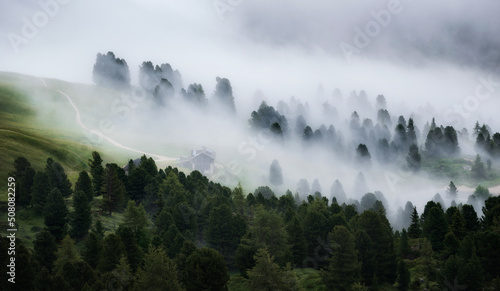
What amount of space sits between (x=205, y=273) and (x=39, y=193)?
4510 cm

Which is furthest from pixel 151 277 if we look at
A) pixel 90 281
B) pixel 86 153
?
pixel 86 153

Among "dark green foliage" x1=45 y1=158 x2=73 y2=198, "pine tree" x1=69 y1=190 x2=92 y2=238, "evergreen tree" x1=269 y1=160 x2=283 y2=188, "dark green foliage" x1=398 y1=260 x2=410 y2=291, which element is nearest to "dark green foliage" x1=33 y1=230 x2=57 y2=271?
"pine tree" x1=69 y1=190 x2=92 y2=238

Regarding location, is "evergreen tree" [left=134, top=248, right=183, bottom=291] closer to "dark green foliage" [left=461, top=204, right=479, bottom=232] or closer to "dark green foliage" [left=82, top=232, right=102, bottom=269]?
"dark green foliage" [left=82, top=232, right=102, bottom=269]

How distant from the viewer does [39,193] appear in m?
77.6

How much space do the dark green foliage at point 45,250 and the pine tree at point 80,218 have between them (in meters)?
13.5

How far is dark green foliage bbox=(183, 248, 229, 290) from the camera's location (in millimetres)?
50469

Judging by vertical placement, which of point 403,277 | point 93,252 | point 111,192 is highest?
point 111,192

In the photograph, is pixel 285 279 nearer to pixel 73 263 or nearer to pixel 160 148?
pixel 73 263

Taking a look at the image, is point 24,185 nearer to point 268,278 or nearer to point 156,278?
point 156,278

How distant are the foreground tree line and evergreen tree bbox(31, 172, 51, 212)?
196 mm

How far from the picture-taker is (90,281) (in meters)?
49.4

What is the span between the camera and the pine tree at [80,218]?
7288 centimetres

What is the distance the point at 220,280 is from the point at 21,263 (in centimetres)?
2418

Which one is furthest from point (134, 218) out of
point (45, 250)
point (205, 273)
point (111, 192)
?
point (205, 273)
